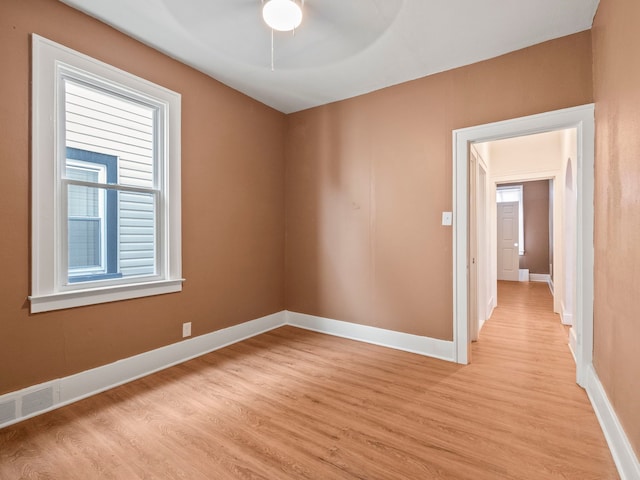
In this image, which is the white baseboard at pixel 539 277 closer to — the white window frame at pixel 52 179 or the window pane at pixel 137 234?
the window pane at pixel 137 234

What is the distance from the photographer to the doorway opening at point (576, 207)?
2320mm

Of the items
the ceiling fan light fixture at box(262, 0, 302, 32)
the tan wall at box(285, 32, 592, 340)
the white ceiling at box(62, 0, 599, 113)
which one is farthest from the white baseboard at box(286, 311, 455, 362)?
the ceiling fan light fixture at box(262, 0, 302, 32)

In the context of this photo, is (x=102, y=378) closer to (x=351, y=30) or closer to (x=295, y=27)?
(x=295, y=27)

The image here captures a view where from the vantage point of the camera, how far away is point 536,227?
824cm

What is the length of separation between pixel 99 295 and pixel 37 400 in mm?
723

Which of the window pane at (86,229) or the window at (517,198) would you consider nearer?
the window pane at (86,229)

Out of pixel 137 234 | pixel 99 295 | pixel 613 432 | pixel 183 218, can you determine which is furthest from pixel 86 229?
pixel 613 432

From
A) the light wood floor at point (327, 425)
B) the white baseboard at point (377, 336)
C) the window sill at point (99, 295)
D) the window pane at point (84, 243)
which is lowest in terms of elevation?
the light wood floor at point (327, 425)

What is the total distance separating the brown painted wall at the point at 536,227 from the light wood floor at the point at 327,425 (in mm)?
6208

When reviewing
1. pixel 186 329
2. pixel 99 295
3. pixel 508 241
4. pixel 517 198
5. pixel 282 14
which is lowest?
pixel 186 329

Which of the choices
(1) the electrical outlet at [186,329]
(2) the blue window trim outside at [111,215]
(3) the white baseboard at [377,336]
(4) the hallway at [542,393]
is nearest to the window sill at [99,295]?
(2) the blue window trim outside at [111,215]

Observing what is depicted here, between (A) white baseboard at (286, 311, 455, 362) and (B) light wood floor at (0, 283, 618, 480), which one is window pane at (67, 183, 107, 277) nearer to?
(B) light wood floor at (0, 283, 618, 480)

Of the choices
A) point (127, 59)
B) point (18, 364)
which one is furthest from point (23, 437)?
point (127, 59)

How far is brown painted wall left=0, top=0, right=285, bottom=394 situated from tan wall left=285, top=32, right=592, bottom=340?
42 cm
